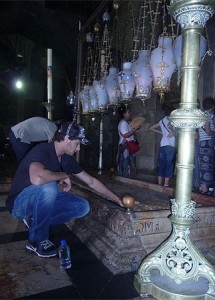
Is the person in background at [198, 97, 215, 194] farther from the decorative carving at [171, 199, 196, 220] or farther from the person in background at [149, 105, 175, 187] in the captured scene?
the decorative carving at [171, 199, 196, 220]

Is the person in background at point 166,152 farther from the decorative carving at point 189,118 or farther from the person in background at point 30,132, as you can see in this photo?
the decorative carving at point 189,118

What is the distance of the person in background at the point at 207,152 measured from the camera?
14.0 feet

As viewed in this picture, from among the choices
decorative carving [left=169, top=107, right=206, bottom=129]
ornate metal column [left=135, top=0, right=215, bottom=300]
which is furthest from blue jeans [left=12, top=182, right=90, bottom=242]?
decorative carving [left=169, top=107, right=206, bottom=129]

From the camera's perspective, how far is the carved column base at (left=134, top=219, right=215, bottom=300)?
188 centimetres

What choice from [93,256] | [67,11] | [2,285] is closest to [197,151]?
[93,256]

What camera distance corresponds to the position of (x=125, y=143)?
557cm

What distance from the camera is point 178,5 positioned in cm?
188

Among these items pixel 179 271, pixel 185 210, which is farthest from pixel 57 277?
pixel 185 210

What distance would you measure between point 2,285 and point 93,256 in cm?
92

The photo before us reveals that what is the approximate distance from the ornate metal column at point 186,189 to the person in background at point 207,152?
2.50m

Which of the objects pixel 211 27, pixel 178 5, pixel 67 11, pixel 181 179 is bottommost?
pixel 181 179

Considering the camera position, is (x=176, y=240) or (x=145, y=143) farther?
(x=145, y=143)

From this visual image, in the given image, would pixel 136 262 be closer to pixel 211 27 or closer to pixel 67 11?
pixel 211 27

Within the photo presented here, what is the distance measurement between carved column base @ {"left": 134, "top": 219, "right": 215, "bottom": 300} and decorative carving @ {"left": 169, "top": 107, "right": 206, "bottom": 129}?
72 centimetres
